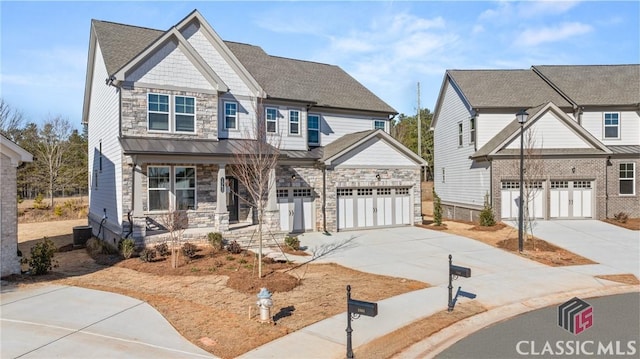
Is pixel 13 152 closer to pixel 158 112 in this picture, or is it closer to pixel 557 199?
pixel 158 112

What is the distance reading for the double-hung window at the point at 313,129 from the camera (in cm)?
2222

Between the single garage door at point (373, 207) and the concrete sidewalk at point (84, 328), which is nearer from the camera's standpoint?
the concrete sidewalk at point (84, 328)

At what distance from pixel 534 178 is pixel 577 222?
347 cm

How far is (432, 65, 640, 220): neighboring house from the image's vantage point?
2222 centimetres

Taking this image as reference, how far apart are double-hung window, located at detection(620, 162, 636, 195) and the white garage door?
18.4 meters

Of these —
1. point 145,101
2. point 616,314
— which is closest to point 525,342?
point 616,314

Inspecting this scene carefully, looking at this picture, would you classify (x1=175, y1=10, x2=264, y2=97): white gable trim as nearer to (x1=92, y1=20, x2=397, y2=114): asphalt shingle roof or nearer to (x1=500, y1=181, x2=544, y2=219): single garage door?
(x1=92, y1=20, x2=397, y2=114): asphalt shingle roof

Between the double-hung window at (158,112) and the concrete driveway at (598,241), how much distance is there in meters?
16.1

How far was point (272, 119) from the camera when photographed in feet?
66.8

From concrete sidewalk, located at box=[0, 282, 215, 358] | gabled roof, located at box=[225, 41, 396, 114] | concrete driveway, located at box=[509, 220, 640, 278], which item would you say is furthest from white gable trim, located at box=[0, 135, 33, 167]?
concrete driveway, located at box=[509, 220, 640, 278]

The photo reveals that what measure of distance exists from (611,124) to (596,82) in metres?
3.41

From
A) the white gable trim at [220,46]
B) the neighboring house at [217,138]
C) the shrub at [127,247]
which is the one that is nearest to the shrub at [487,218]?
the neighboring house at [217,138]

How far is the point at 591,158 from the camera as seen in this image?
72.9 ft

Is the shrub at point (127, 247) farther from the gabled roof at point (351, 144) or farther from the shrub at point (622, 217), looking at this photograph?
the shrub at point (622, 217)
